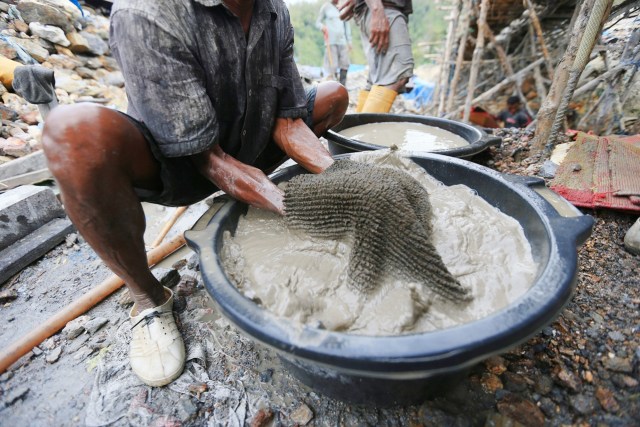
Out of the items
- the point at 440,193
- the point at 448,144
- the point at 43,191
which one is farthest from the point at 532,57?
the point at 43,191

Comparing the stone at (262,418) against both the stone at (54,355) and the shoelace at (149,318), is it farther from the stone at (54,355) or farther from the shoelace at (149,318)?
the stone at (54,355)

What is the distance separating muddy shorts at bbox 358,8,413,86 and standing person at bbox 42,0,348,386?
196 cm

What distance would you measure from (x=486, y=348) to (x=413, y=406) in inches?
20.2

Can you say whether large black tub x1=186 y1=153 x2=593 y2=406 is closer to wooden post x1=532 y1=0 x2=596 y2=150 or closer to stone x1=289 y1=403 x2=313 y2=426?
stone x1=289 y1=403 x2=313 y2=426

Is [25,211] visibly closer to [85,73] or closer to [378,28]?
[378,28]

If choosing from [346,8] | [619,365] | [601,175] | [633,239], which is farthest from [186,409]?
[346,8]

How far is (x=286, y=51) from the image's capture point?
161 cm

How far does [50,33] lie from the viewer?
5.41 m

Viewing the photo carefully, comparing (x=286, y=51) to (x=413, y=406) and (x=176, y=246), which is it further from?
(x=413, y=406)

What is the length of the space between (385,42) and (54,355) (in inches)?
135

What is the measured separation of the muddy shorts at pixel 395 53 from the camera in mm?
3141

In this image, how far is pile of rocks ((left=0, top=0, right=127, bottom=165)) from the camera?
3.98 metres

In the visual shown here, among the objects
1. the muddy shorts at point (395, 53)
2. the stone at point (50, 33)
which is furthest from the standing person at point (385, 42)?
the stone at point (50, 33)

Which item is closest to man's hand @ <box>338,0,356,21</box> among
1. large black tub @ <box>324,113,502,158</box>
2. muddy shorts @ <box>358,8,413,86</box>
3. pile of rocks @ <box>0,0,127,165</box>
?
muddy shorts @ <box>358,8,413,86</box>
